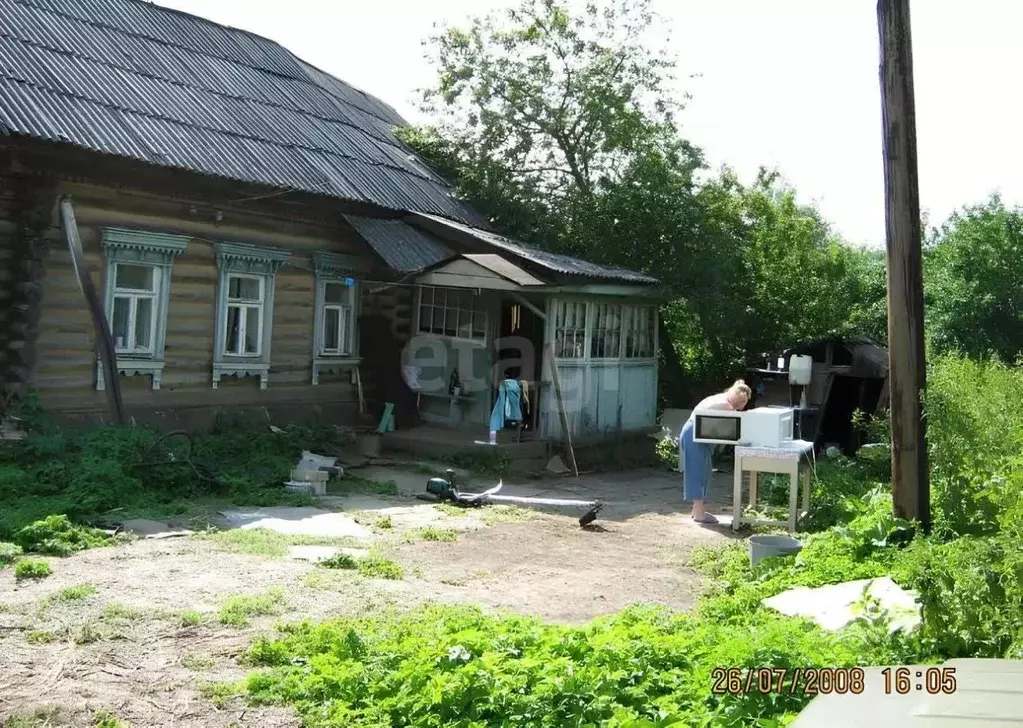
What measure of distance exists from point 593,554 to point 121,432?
5.09m

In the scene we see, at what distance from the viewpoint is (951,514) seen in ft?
25.6

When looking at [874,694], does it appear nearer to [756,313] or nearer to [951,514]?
[951,514]

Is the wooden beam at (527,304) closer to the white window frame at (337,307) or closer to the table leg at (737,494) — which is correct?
the white window frame at (337,307)

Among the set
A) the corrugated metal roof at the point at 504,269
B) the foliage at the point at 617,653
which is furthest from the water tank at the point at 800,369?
the foliage at the point at 617,653

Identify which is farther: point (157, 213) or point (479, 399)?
point (479, 399)

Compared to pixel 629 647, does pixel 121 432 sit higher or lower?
higher

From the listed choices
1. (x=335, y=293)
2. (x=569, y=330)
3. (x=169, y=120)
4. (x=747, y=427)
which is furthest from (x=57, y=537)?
(x=569, y=330)

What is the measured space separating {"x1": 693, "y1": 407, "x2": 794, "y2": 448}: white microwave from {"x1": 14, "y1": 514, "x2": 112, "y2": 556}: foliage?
17.8ft

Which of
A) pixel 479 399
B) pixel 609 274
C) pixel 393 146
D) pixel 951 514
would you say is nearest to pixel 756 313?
pixel 609 274

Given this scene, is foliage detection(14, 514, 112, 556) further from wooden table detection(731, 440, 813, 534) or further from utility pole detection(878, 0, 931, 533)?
utility pole detection(878, 0, 931, 533)

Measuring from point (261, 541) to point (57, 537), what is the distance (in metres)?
1.50

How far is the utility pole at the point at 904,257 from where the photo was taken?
7.64m

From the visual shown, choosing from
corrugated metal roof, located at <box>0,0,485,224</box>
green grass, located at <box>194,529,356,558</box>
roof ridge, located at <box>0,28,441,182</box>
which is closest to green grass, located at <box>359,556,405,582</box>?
green grass, located at <box>194,529,356,558</box>

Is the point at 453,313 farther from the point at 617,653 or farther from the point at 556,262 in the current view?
the point at 617,653
